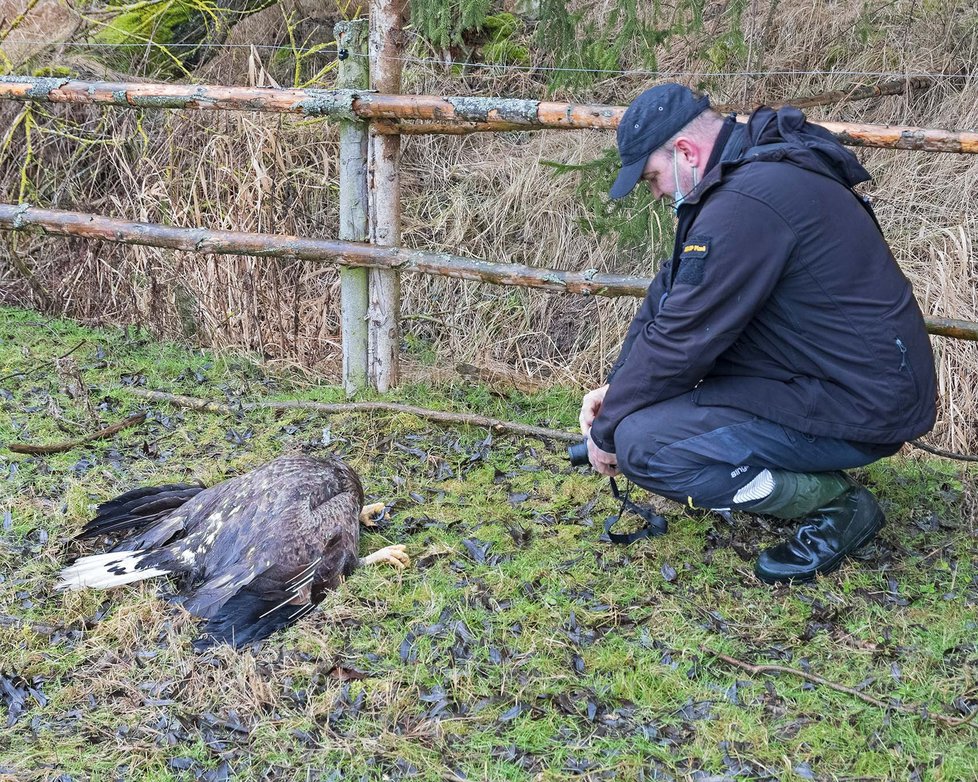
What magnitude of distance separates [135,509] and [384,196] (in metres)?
2.11

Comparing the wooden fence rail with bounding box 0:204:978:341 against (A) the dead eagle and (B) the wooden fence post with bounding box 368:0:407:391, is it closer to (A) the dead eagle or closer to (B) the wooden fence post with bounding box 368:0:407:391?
(B) the wooden fence post with bounding box 368:0:407:391

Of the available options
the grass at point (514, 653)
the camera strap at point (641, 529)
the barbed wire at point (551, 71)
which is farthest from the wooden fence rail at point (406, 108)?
the camera strap at point (641, 529)

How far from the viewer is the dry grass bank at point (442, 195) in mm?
6160

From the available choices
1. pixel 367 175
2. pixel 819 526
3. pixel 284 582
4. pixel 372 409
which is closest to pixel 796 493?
pixel 819 526

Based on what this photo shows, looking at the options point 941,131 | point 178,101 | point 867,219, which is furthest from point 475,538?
point 178,101

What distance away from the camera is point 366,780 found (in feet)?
9.02

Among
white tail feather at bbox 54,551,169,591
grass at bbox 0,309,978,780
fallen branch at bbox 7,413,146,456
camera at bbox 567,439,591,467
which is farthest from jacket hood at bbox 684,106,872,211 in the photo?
fallen branch at bbox 7,413,146,456

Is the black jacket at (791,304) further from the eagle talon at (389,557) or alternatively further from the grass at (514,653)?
the eagle talon at (389,557)

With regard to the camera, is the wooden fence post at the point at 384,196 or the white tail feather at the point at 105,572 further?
the wooden fence post at the point at 384,196

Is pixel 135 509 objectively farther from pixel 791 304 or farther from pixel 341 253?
pixel 791 304

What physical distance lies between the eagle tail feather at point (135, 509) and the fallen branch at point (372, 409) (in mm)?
1154

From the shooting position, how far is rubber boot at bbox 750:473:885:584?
3535 millimetres

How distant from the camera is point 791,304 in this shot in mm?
3223

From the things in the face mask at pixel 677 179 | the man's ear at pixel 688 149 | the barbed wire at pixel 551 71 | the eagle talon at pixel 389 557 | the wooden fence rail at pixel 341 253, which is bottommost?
the eagle talon at pixel 389 557
